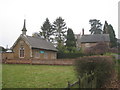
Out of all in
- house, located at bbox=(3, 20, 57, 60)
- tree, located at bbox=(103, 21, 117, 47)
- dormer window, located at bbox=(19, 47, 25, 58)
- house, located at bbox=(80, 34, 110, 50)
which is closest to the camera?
house, located at bbox=(3, 20, 57, 60)

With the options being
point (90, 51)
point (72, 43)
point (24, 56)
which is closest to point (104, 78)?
point (24, 56)

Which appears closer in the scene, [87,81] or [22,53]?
[87,81]

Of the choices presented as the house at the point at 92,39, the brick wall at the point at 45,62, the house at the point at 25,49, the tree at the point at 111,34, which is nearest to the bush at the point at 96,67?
the brick wall at the point at 45,62

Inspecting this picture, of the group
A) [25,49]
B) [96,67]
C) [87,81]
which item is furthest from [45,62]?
[87,81]

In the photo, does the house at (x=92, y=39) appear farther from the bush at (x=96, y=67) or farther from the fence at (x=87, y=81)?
the fence at (x=87, y=81)

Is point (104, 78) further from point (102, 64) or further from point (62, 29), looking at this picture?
point (62, 29)

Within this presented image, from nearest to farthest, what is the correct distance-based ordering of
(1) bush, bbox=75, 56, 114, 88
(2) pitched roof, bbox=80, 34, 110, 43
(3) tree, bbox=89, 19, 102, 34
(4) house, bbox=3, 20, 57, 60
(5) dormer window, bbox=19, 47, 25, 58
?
(1) bush, bbox=75, 56, 114, 88
(4) house, bbox=3, 20, 57, 60
(5) dormer window, bbox=19, 47, 25, 58
(2) pitched roof, bbox=80, 34, 110, 43
(3) tree, bbox=89, 19, 102, 34

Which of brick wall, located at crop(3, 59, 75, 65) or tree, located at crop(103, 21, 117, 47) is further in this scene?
tree, located at crop(103, 21, 117, 47)

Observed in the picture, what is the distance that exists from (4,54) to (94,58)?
3313cm

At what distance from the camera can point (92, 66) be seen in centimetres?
920

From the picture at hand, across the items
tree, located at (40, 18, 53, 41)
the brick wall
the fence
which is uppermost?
tree, located at (40, 18, 53, 41)

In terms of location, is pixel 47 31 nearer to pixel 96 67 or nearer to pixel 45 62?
pixel 45 62

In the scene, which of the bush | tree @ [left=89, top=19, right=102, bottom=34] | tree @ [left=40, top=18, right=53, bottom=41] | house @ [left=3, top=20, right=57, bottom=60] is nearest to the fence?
the bush

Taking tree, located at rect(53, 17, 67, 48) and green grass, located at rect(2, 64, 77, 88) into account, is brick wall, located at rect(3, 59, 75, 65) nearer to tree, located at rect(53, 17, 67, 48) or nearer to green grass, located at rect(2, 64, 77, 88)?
green grass, located at rect(2, 64, 77, 88)
